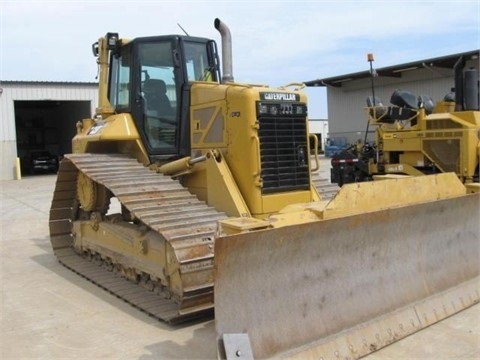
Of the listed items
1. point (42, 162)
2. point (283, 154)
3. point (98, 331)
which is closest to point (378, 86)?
point (42, 162)

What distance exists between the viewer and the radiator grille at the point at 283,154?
17.9 ft

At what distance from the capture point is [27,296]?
580 centimetres

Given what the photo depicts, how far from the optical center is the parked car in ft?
92.2

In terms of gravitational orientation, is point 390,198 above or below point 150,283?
above

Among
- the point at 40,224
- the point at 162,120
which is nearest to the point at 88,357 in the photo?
the point at 162,120

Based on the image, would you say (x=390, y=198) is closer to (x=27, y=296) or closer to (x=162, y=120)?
(x=162, y=120)

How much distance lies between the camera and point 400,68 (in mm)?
28828

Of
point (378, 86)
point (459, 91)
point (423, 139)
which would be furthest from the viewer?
point (378, 86)

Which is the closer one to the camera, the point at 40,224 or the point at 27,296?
the point at 27,296

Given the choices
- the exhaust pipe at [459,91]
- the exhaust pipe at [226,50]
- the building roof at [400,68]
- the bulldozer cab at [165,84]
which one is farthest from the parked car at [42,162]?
the exhaust pipe at [226,50]

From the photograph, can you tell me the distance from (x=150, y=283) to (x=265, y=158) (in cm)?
176

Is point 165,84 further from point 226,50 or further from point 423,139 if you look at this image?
point 423,139

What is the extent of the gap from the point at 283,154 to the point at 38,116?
31655 mm

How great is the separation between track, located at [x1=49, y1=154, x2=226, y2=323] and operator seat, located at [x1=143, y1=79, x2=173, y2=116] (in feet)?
2.29
